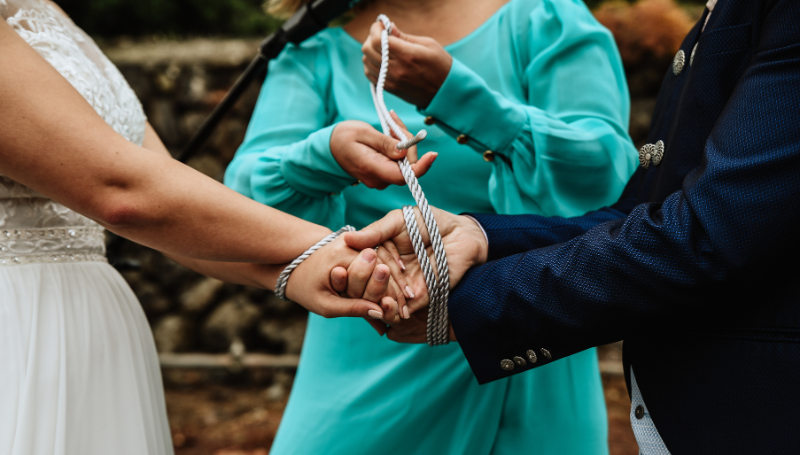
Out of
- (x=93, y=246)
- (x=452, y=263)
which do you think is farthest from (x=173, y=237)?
(x=452, y=263)

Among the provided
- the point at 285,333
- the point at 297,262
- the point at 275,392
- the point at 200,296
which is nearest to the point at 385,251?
the point at 297,262

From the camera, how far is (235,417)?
16.3 ft

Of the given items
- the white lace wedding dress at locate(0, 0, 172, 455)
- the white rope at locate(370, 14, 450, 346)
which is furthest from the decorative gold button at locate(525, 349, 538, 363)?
the white lace wedding dress at locate(0, 0, 172, 455)

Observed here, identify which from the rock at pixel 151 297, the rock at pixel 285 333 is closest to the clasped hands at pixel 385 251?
the rock at pixel 285 333

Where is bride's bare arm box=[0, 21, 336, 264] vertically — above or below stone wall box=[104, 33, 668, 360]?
above

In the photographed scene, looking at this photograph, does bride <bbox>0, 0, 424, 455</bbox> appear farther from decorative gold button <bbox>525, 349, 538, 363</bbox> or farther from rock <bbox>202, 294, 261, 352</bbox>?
rock <bbox>202, 294, 261, 352</bbox>

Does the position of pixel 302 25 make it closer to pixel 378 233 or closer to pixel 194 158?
pixel 378 233

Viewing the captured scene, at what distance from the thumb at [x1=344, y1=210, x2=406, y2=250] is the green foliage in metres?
6.75

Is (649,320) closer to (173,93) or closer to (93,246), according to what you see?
(93,246)

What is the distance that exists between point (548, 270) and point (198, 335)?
17.3ft

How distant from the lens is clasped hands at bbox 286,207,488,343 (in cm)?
134

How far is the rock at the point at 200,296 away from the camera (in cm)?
588

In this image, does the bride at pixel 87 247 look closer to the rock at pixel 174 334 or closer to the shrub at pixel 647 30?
the rock at pixel 174 334

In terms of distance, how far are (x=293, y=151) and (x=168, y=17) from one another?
7.31 meters
